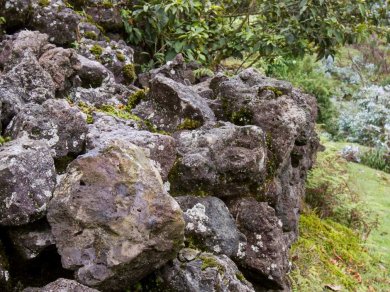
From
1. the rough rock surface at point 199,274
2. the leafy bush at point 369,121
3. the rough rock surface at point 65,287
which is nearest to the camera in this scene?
the rough rock surface at point 65,287

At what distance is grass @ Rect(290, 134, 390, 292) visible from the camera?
5105 mm

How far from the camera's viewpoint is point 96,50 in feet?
17.2

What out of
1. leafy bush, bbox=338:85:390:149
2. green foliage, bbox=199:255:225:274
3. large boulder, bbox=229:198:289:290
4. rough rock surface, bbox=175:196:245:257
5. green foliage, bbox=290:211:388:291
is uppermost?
green foliage, bbox=199:255:225:274

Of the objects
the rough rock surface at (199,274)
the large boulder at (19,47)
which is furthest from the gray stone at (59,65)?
the rough rock surface at (199,274)

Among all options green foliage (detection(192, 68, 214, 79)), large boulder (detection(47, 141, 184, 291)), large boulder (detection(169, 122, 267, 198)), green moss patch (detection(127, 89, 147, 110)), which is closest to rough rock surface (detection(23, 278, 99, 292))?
large boulder (detection(47, 141, 184, 291))

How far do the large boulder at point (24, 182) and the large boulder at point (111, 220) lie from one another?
0.10 meters

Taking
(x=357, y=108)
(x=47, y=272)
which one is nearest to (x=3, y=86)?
(x=47, y=272)

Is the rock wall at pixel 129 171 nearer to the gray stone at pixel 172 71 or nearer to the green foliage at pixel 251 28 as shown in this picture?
the gray stone at pixel 172 71

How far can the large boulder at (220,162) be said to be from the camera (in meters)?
3.51

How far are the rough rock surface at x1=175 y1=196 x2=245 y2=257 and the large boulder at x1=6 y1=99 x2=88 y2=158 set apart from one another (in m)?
0.78

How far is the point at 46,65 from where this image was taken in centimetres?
405

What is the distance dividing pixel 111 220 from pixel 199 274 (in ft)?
2.02

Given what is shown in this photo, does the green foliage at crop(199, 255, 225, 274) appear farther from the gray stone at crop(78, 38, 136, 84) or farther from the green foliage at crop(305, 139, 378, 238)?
the green foliage at crop(305, 139, 378, 238)

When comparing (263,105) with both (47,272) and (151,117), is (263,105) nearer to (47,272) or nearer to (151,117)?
(151,117)
